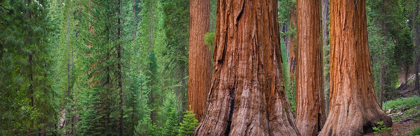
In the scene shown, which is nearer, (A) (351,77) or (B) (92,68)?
(A) (351,77)

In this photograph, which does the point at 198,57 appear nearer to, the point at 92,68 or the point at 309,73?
the point at 309,73

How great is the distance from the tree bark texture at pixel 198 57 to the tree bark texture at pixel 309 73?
299cm

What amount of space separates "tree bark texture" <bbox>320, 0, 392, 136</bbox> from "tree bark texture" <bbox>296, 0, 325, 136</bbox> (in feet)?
4.83

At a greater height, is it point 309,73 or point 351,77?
point 309,73

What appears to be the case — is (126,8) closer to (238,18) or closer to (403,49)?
(238,18)

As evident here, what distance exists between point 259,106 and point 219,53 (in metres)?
0.94

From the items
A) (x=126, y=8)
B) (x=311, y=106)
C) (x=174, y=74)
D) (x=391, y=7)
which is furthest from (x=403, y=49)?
(x=126, y=8)

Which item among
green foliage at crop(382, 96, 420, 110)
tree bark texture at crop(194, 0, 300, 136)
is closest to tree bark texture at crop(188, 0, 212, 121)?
tree bark texture at crop(194, 0, 300, 136)

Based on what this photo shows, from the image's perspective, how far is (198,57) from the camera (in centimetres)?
961

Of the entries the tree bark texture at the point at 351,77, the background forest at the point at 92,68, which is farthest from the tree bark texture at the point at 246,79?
the tree bark texture at the point at 351,77

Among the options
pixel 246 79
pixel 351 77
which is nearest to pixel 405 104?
pixel 351 77

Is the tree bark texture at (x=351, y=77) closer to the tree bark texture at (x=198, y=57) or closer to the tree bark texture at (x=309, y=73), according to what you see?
the tree bark texture at (x=309, y=73)

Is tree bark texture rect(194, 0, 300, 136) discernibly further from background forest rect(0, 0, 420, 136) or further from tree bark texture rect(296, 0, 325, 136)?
tree bark texture rect(296, 0, 325, 136)

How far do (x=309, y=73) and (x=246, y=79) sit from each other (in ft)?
20.2
